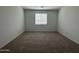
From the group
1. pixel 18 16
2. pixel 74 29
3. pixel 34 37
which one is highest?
pixel 18 16

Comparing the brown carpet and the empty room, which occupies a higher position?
the empty room

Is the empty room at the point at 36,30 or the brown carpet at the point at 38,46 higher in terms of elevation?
the empty room at the point at 36,30

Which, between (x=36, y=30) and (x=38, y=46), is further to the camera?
(x=36, y=30)

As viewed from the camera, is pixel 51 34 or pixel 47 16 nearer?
pixel 51 34

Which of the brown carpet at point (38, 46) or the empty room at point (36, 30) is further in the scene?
the empty room at point (36, 30)

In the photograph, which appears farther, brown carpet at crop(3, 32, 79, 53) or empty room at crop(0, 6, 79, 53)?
empty room at crop(0, 6, 79, 53)

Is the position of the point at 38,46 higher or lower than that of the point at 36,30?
lower
